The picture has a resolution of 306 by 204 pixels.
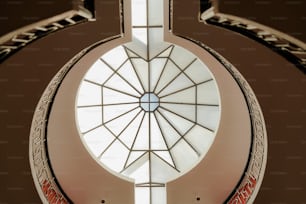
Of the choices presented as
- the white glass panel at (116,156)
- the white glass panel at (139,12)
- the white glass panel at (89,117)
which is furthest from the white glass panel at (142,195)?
the white glass panel at (139,12)

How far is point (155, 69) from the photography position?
14.6 meters

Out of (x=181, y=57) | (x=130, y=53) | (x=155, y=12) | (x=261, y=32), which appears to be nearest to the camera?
(x=261, y=32)

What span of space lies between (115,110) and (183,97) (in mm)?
2133

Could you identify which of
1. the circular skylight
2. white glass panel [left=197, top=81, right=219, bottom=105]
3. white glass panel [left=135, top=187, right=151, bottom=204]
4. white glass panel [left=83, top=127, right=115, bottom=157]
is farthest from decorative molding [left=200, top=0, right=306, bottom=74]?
white glass panel [left=83, top=127, right=115, bottom=157]

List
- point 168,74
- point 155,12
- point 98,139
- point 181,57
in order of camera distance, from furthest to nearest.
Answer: point 168,74, point 98,139, point 181,57, point 155,12

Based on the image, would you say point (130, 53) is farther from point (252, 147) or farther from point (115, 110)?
point (252, 147)

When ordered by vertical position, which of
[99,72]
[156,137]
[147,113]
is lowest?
[156,137]

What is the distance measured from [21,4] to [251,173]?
22.3 ft

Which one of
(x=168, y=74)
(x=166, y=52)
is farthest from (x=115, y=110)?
(x=166, y=52)

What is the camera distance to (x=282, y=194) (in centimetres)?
971

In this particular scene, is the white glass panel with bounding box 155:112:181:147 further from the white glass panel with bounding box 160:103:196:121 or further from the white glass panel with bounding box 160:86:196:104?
the white glass panel with bounding box 160:86:196:104

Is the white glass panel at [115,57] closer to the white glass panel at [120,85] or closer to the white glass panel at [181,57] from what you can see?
the white glass panel at [120,85]

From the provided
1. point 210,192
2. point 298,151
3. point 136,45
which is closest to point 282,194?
point 298,151

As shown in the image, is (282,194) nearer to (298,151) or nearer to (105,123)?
(298,151)
